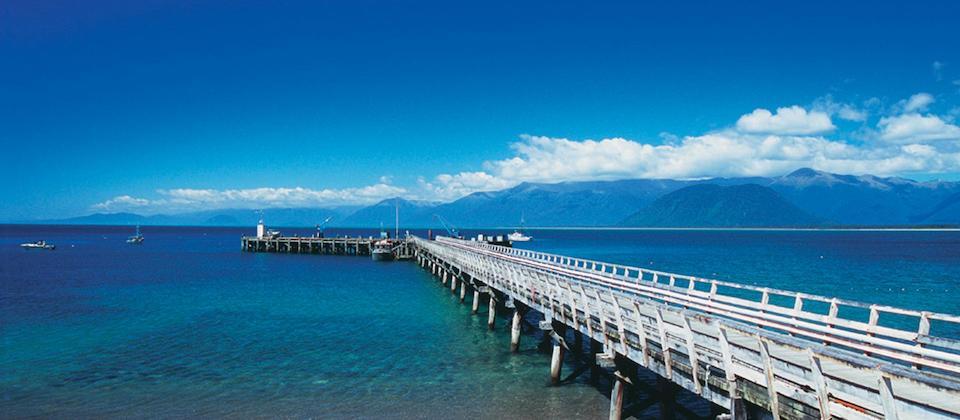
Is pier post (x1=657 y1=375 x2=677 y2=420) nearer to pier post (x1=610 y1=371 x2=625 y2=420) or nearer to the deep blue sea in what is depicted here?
pier post (x1=610 y1=371 x2=625 y2=420)

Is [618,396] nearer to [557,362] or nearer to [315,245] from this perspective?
[557,362]

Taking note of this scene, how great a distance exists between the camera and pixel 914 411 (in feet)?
23.0

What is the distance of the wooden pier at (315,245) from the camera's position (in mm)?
97375

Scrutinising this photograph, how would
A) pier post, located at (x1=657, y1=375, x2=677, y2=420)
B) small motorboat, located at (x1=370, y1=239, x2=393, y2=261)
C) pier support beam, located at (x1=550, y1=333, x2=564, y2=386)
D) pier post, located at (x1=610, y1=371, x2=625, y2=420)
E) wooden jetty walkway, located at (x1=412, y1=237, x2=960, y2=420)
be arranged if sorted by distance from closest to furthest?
1. wooden jetty walkway, located at (x1=412, y1=237, x2=960, y2=420)
2. pier post, located at (x1=657, y1=375, x2=677, y2=420)
3. pier post, located at (x1=610, y1=371, x2=625, y2=420)
4. pier support beam, located at (x1=550, y1=333, x2=564, y2=386)
5. small motorboat, located at (x1=370, y1=239, x2=393, y2=261)

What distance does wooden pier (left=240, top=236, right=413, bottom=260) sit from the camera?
9738 cm

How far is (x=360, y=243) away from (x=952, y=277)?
246 ft

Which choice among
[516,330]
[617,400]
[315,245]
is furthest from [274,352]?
[315,245]

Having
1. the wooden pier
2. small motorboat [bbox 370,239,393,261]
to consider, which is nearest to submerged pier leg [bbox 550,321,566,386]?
small motorboat [bbox 370,239,393,261]

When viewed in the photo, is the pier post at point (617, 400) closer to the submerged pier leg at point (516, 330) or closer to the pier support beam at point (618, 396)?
the pier support beam at point (618, 396)

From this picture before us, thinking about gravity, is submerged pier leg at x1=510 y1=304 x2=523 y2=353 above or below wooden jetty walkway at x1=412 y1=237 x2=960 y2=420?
below

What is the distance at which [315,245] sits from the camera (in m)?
104

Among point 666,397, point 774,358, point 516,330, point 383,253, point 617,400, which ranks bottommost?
point 617,400

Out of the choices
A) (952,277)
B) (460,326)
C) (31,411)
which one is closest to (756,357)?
(31,411)

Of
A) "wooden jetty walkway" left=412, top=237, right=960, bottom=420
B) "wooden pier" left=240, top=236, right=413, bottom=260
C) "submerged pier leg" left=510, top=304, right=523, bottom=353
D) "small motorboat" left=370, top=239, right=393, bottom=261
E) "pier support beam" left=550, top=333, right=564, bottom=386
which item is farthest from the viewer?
"wooden pier" left=240, top=236, right=413, bottom=260
